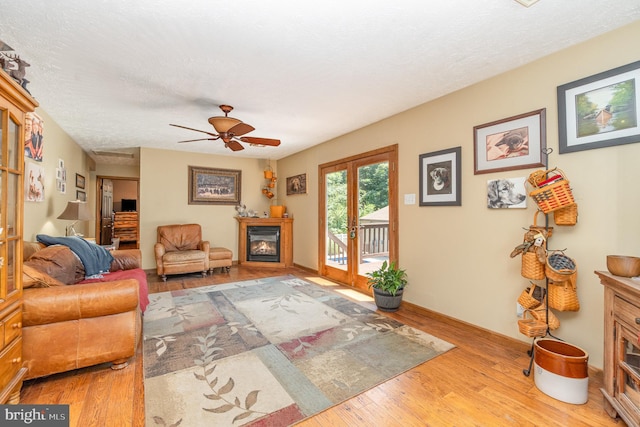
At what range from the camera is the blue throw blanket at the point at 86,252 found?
9.06 feet

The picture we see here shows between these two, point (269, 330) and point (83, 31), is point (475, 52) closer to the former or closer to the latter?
point (83, 31)

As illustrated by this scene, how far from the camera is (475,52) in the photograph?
222 cm

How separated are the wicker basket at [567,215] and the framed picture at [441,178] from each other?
0.88 m

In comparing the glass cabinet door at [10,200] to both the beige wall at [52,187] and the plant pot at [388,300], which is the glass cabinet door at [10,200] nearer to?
the beige wall at [52,187]

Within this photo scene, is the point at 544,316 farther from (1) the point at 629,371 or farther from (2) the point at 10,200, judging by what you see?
(2) the point at 10,200

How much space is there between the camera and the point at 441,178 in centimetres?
310

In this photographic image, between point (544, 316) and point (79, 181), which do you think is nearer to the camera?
point (544, 316)

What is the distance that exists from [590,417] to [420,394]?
3.08 ft

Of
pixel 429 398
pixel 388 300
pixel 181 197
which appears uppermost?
pixel 181 197

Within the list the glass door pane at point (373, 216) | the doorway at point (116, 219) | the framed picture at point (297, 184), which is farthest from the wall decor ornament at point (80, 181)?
the glass door pane at point (373, 216)

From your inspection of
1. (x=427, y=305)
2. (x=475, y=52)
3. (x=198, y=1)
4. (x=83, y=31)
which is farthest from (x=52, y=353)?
(x=475, y=52)

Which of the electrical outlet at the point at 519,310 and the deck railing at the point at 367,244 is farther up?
the deck railing at the point at 367,244

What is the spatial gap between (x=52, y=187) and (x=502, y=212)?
554 cm

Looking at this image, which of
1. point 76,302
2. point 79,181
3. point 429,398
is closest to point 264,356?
point 429,398
